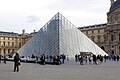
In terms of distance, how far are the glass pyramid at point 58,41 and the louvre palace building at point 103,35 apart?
35.1 meters

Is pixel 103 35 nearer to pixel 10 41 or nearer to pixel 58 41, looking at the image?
pixel 10 41

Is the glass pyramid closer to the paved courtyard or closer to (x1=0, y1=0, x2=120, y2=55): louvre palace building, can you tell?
the paved courtyard

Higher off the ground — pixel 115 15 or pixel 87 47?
pixel 115 15

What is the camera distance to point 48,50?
3550cm

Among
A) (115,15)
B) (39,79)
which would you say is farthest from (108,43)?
(39,79)

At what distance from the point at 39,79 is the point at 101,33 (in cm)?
7762

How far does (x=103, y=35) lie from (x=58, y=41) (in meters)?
54.0

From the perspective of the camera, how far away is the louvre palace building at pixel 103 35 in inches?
2916

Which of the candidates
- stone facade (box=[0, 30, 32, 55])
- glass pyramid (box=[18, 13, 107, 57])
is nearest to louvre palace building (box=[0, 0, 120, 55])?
stone facade (box=[0, 30, 32, 55])

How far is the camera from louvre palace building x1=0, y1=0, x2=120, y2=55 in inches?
2916

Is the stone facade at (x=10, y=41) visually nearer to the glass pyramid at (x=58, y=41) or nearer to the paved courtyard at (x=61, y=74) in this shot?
the glass pyramid at (x=58, y=41)

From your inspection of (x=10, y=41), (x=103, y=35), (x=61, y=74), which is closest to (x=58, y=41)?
(x=61, y=74)

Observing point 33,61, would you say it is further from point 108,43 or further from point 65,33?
point 108,43

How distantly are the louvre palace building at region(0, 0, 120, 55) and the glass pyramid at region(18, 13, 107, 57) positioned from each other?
3510cm
